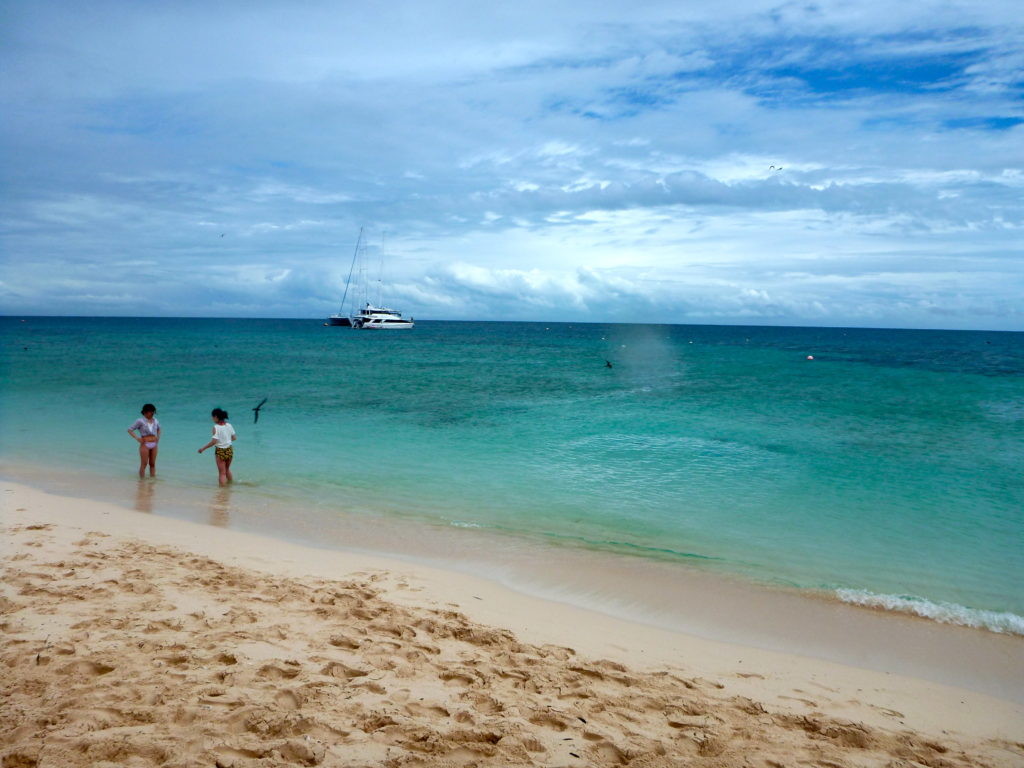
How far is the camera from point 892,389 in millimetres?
35031

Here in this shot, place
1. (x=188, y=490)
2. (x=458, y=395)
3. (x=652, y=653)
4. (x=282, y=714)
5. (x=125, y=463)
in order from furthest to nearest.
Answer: (x=458, y=395) < (x=125, y=463) < (x=188, y=490) < (x=652, y=653) < (x=282, y=714)

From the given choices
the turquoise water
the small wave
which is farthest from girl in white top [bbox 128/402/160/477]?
the small wave

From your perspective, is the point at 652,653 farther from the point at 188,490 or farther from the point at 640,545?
the point at 188,490

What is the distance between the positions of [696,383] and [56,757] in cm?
3628

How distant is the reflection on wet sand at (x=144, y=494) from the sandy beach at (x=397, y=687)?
3659 mm

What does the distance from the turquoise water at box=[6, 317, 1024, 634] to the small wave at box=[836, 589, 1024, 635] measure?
31 mm

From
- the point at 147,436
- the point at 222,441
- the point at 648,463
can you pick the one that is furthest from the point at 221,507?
the point at 648,463

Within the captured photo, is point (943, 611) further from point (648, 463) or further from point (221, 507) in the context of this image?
point (221, 507)

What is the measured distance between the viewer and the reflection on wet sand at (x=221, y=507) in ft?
36.6

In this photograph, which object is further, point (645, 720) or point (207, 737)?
point (645, 720)

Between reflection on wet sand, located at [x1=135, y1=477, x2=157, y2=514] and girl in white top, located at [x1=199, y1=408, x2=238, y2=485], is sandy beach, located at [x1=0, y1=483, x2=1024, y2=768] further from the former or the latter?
girl in white top, located at [x1=199, y1=408, x2=238, y2=485]

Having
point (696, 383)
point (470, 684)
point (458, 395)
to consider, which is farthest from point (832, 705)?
point (696, 383)

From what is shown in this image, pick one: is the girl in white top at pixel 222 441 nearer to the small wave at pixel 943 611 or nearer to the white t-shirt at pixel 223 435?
the white t-shirt at pixel 223 435

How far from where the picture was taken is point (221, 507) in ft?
39.7
